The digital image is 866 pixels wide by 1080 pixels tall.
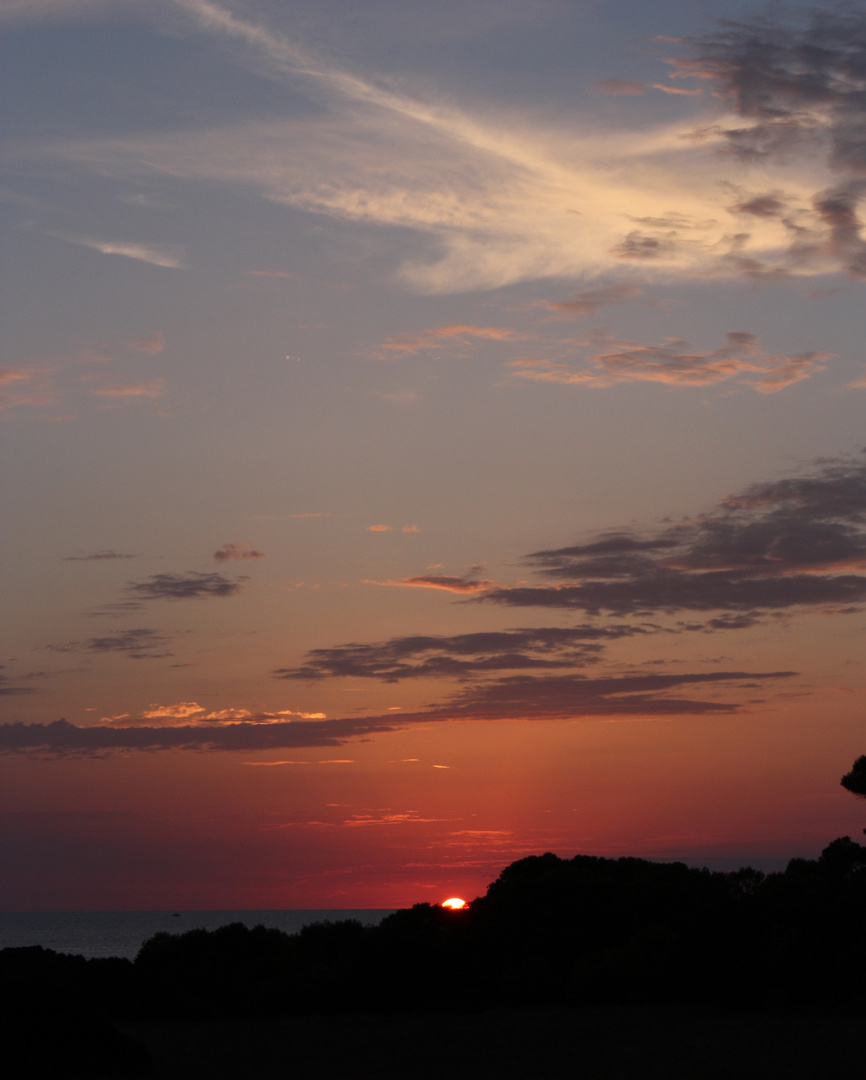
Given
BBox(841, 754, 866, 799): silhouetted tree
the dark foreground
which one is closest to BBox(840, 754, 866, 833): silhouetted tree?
BBox(841, 754, 866, 799): silhouetted tree

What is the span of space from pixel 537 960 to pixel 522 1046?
→ 878cm

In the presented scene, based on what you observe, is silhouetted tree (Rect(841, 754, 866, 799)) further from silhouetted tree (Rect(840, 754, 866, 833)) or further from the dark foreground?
the dark foreground

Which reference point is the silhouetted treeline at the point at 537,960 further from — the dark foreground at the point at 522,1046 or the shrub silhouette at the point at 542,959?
the dark foreground at the point at 522,1046

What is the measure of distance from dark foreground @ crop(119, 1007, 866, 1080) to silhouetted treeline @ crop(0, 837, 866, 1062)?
1.21m

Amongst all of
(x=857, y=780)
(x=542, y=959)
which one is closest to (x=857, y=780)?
(x=857, y=780)

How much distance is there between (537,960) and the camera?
34.7m

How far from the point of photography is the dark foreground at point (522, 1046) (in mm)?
23141

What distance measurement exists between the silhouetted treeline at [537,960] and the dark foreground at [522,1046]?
1.21 m

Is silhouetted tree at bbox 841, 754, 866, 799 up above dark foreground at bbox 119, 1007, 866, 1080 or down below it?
above

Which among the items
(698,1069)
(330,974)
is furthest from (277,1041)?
(698,1069)

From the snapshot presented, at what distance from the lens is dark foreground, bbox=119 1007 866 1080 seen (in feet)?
75.9

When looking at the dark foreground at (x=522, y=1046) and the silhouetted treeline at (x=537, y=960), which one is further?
the silhouetted treeline at (x=537, y=960)

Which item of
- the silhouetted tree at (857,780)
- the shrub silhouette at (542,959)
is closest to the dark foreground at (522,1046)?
the shrub silhouette at (542,959)

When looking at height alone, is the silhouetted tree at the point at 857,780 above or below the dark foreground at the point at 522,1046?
above
